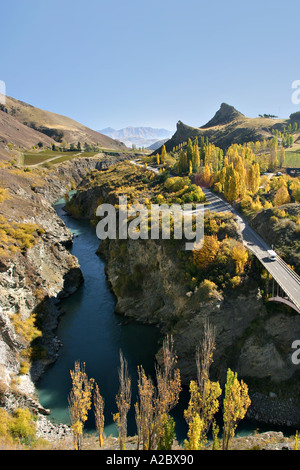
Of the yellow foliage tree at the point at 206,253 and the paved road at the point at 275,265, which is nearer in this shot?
the paved road at the point at 275,265

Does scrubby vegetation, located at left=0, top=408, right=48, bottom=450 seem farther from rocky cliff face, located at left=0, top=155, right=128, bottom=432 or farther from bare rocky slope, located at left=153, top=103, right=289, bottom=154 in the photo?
bare rocky slope, located at left=153, top=103, right=289, bottom=154

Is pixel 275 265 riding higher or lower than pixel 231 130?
lower

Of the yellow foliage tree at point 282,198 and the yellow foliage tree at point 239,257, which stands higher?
the yellow foliage tree at point 282,198

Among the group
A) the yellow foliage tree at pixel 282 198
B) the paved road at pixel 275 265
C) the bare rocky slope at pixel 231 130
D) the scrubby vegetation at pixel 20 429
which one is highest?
the bare rocky slope at pixel 231 130

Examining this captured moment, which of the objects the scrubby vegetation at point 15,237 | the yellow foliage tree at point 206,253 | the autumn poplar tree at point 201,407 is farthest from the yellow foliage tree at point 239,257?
the scrubby vegetation at point 15,237

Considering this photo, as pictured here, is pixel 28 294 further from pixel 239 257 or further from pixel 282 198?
pixel 282 198

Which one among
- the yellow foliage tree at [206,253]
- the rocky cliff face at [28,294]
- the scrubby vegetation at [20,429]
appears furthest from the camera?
the yellow foliage tree at [206,253]

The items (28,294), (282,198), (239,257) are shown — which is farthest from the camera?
(282,198)

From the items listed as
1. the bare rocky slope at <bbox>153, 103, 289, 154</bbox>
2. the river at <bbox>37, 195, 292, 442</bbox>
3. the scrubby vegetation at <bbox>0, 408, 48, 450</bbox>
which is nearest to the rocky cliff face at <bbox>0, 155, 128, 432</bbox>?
the scrubby vegetation at <bbox>0, 408, 48, 450</bbox>

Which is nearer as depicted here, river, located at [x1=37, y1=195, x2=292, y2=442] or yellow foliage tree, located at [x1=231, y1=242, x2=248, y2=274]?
river, located at [x1=37, y1=195, x2=292, y2=442]

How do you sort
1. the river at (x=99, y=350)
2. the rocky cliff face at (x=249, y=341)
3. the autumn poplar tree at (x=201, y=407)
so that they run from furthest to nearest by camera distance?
the rocky cliff face at (x=249, y=341) < the river at (x=99, y=350) < the autumn poplar tree at (x=201, y=407)

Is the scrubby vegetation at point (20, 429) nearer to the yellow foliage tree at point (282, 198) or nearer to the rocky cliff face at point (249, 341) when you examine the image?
the rocky cliff face at point (249, 341)

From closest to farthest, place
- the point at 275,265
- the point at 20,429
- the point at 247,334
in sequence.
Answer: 1. the point at 20,429
2. the point at 247,334
3. the point at 275,265

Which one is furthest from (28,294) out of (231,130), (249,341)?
(231,130)
